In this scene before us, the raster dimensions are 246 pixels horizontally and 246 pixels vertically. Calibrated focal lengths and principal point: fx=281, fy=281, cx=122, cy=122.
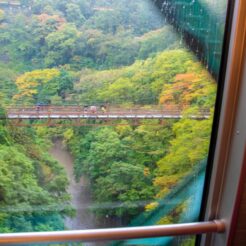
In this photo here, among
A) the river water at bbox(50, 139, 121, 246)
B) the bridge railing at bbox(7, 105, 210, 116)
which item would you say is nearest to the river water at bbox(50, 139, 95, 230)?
the river water at bbox(50, 139, 121, 246)

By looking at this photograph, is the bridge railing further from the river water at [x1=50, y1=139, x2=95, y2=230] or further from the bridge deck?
the river water at [x1=50, y1=139, x2=95, y2=230]

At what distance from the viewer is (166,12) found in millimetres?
891

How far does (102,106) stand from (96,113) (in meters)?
0.03

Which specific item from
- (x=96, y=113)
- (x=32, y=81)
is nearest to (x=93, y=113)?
(x=96, y=113)

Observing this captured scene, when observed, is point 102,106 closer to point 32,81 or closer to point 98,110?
point 98,110

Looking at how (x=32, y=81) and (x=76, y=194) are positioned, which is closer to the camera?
(x=32, y=81)

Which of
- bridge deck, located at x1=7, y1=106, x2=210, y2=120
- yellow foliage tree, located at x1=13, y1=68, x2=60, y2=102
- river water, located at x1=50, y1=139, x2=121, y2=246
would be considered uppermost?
yellow foliage tree, located at x1=13, y1=68, x2=60, y2=102

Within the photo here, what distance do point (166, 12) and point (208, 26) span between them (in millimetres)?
147

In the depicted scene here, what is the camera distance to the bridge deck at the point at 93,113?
89 cm

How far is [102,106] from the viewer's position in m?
0.92

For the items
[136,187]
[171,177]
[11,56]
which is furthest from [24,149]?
[171,177]

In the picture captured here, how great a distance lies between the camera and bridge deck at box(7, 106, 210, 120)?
2.91 ft

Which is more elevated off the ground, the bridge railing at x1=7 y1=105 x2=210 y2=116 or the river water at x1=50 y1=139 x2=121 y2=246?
the bridge railing at x1=7 y1=105 x2=210 y2=116

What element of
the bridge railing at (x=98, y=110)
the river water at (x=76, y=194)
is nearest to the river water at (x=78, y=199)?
the river water at (x=76, y=194)
